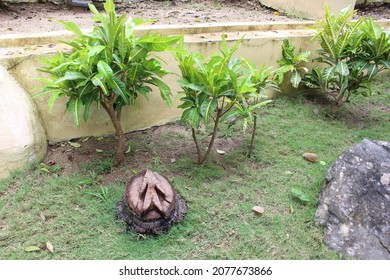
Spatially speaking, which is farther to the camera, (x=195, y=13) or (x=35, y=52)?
(x=195, y=13)

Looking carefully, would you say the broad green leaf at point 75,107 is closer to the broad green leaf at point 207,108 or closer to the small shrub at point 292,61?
the broad green leaf at point 207,108

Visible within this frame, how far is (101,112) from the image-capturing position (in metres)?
3.47

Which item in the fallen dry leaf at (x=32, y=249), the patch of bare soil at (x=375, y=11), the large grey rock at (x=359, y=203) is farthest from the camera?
the patch of bare soil at (x=375, y=11)

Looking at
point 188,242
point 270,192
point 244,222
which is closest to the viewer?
point 188,242

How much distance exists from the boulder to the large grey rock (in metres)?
2.34

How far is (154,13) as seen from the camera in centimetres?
500

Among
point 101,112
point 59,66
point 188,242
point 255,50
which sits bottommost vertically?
point 188,242

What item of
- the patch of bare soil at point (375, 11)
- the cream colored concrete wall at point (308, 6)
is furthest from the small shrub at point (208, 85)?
the patch of bare soil at point (375, 11)

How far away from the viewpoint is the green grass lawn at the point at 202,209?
2.46 metres

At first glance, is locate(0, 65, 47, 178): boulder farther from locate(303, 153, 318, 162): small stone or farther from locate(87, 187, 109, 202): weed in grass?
locate(303, 153, 318, 162): small stone

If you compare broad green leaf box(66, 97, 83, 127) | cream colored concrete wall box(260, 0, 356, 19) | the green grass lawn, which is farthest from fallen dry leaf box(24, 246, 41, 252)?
cream colored concrete wall box(260, 0, 356, 19)
